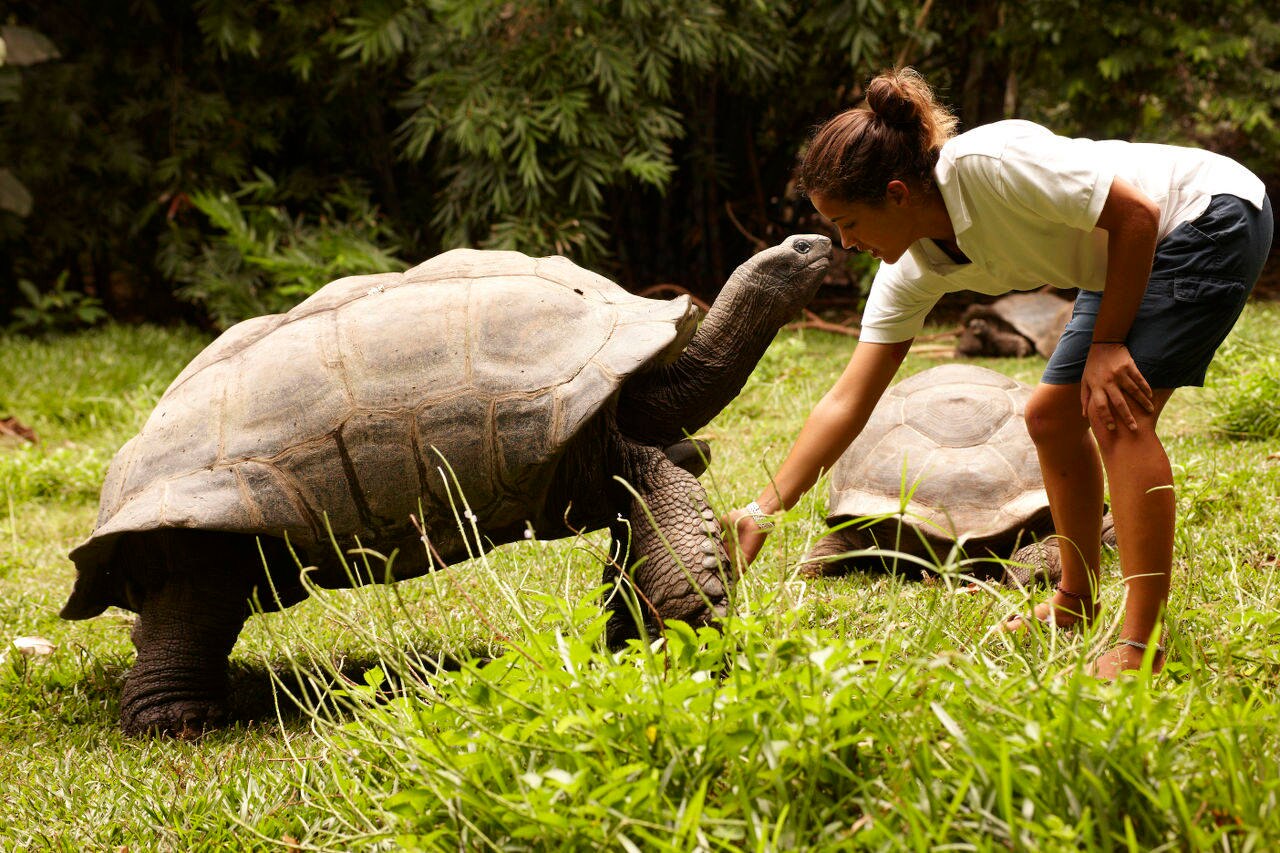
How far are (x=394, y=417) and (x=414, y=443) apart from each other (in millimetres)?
80

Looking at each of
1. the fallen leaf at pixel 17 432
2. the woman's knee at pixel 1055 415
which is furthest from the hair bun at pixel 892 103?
the fallen leaf at pixel 17 432

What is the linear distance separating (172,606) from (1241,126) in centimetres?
875

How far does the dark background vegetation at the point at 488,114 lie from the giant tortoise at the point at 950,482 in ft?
12.9

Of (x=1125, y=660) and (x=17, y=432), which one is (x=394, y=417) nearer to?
(x=1125, y=660)

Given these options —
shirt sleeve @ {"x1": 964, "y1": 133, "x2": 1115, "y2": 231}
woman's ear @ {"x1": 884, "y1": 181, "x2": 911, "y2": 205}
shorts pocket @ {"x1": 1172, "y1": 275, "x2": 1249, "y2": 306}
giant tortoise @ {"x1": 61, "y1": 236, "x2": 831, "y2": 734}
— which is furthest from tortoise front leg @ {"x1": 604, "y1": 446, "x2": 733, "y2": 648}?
shorts pocket @ {"x1": 1172, "y1": 275, "x2": 1249, "y2": 306}

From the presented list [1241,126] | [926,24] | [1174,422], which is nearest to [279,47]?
[926,24]

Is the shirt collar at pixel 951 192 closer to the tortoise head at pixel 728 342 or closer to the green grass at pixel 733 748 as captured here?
the tortoise head at pixel 728 342

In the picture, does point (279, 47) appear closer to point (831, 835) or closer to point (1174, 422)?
point (1174, 422)

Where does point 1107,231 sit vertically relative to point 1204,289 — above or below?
above

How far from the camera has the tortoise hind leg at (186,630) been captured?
106 inches

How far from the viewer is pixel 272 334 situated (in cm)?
277

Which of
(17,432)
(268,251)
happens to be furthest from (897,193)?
(268,251)

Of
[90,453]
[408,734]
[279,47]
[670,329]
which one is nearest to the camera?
[408,734]

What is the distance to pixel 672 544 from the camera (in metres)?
2.50
